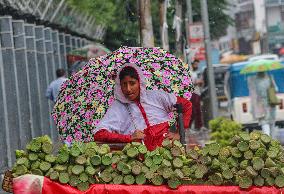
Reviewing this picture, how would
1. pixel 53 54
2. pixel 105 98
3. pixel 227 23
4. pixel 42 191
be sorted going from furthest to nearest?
pixel 227 23 → pixel 53 54 → pixel 105 98 → pixel 42 191

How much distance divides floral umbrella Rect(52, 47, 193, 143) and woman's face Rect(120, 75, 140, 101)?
4.53 ft

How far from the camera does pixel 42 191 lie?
23.5 ft

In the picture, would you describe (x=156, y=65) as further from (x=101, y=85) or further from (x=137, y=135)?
(x=137, y=135)

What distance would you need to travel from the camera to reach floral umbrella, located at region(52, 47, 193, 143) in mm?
10422

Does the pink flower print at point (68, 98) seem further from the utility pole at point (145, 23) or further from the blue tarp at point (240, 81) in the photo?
the blue tarp at point (240, 81)

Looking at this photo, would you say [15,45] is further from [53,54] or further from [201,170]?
[201,170]

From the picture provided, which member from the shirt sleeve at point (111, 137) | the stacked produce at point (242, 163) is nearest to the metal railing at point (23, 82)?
the shirt sleeve at point (111, 137)

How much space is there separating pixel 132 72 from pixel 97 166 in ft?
5.80

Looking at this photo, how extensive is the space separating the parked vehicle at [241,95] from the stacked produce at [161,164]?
17618 millimetres

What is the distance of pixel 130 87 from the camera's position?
894 cm

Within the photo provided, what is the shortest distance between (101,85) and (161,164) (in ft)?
11.1

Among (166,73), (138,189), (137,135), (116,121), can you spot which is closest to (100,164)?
(138,189)

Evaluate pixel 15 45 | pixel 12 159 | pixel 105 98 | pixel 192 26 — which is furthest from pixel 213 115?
pixel 105 98

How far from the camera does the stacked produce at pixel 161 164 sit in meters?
7.16
